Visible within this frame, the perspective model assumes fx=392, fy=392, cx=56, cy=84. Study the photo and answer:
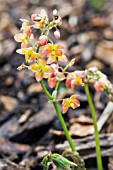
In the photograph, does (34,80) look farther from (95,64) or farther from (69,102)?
(69,102)

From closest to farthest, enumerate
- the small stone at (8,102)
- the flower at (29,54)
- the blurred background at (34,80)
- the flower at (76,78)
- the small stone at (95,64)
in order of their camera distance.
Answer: the flower at (29,54), the flower at (76,78), the blurred background at (34,80), the small stone at (8,102), the small stone at (95,64)

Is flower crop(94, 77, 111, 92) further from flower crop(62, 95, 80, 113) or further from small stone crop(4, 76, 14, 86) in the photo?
small stone crop(4, 76, 14, 86)

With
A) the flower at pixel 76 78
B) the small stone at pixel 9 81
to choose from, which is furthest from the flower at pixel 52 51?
the small stone at pixel 9 81

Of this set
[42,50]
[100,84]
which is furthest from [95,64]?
[42,50]

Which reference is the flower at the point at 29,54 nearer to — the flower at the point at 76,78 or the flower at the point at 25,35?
the flower at the point at 25,35

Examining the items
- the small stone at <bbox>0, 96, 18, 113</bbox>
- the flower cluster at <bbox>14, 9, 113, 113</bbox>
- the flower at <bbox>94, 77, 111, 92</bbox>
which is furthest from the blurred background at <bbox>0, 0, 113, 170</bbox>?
the flower cluster at <bbox>14, 9, 113, 113</bbox>

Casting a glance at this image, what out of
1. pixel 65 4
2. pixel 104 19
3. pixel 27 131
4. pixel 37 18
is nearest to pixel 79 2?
pixel 65 4

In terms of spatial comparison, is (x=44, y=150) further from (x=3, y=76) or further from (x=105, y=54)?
(x=105, y=54)
